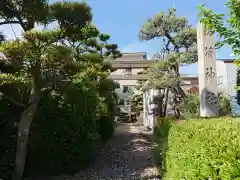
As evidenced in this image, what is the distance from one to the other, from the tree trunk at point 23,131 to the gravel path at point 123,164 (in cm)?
99

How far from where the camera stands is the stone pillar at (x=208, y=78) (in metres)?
8.59

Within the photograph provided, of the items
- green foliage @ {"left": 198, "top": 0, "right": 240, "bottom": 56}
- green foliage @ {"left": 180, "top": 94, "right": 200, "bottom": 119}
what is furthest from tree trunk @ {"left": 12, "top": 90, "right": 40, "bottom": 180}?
green foliage @ {"left": 180, "top": 94, "right": 200, "bottom": 119}

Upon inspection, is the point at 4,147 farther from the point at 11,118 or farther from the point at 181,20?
the point at 181,20

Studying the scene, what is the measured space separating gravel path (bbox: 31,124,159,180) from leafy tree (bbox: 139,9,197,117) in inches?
136

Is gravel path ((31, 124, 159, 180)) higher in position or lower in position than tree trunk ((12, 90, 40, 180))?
lower

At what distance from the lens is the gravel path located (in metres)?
7.20

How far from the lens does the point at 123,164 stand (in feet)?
27.0

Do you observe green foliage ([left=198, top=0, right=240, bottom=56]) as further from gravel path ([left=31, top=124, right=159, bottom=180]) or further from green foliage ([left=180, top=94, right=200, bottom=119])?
green foliage ([left=180, top=94, right=200, bottom=119])

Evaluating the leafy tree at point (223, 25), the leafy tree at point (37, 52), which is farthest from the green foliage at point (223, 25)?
the leafy tree at point (37, 52)

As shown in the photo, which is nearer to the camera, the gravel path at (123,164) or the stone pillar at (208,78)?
the gravel path at (123,164)

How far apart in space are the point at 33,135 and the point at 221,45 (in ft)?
15.6

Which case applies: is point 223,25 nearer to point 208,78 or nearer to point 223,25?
point 223,25

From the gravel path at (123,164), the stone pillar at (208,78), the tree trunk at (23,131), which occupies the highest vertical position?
the stone pillar at (208,78)

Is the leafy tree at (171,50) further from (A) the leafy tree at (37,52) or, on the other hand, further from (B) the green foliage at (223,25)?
(B) the green foliage at (223,25)
